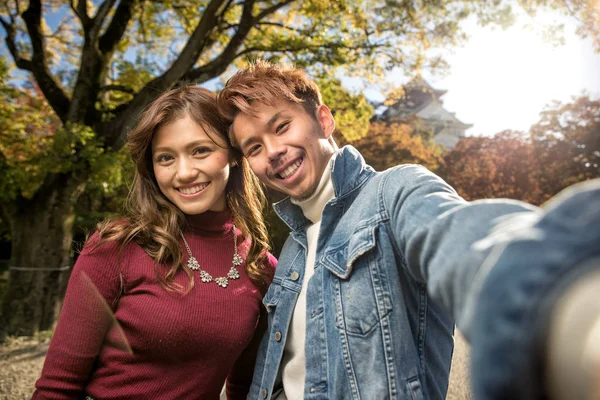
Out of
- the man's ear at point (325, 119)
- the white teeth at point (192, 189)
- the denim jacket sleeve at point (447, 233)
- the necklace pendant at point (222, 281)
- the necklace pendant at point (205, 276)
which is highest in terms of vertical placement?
the man's ear at point (325, 119)

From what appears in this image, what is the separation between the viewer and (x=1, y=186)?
18.8 ft

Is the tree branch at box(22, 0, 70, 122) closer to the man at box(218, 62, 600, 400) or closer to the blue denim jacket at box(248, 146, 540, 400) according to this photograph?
the man at box(218, 62, 600, 400)

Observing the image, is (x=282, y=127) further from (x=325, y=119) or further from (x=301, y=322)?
(x=301, y=322)

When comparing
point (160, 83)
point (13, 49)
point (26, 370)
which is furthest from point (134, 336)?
point (13, 49)

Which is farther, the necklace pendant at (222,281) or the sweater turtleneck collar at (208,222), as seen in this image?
the sweater turtleneck collar at (208,222)

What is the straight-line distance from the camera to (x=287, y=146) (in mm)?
1661

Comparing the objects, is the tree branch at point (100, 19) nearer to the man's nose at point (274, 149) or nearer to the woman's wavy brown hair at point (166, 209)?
the woman's wavy brown hair at point (166, 209)

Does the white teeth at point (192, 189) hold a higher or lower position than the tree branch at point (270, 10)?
lower

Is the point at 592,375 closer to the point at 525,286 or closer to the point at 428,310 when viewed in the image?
the point at 525,286

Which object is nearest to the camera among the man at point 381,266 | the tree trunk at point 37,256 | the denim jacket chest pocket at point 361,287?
the man at point 381,266

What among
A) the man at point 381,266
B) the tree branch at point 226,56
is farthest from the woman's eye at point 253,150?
the tree branch at point 226,56

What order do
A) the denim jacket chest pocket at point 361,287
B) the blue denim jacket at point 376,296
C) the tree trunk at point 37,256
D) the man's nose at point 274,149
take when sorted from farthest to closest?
the tree trunk at point 37,256
the man's nose at point 274,149
the denim jacket chest pocket at point 361,287
the blue denim jacket at point 376,296

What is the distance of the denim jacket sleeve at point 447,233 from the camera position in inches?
24.2

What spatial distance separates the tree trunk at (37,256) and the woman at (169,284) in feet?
17.3
